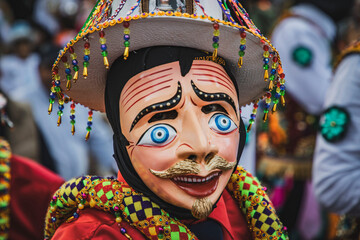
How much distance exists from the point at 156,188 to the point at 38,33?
7.59 metres

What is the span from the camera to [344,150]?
3092mm

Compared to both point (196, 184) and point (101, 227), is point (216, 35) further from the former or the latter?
point (101, 227)

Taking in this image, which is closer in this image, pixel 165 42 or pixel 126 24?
pixel 126 24

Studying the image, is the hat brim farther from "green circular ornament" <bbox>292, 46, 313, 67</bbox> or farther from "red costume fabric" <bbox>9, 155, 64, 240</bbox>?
"green circular ornament" <bbox>292, 46, 313, 67</bbox>

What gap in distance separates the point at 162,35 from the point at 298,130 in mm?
2967

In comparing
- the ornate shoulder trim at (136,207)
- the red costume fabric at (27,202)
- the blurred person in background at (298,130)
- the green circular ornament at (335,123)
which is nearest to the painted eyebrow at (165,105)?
the ornate shoulder trim at (136,207)

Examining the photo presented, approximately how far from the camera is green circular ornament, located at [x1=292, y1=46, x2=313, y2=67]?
14.9 ft

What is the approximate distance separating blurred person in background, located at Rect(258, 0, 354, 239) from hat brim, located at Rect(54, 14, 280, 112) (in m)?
2.54

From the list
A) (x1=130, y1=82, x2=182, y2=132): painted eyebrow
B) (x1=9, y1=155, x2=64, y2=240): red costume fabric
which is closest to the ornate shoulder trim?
(x1=130, y1=82, x2=182, y2=132): painted eyebrow

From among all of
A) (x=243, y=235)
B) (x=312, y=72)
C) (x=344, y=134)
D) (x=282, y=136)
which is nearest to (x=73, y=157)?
(x=282, y=136)

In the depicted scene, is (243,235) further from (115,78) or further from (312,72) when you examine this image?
(312,72)

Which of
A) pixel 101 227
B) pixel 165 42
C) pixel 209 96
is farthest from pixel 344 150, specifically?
pixel 101 227

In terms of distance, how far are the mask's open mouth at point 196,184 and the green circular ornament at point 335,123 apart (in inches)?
61.1

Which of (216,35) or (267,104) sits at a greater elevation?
(216,35)
